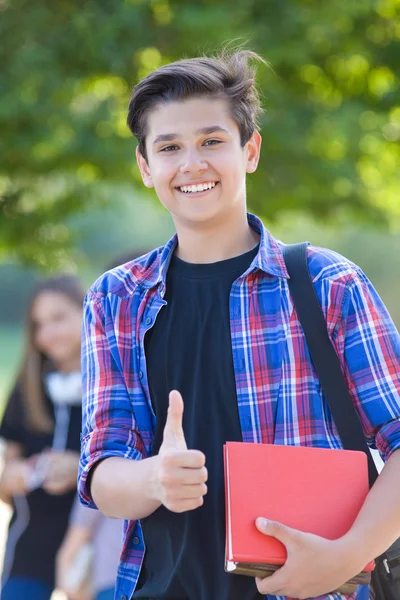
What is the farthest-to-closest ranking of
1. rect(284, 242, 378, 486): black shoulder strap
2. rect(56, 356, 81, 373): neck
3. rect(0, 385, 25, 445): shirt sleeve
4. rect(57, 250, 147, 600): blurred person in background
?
rect(56, 356, 81, 373): neck → rect(0, 385, 25, 445): shirt sleeve → rect(57, 250, 147, 600): blurred person in background → rect(284, 242, 378, 486): black shoulder strap

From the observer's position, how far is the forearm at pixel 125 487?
2.04m

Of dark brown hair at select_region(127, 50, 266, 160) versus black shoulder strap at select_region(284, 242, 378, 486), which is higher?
dark brown hair at select_region(127, 50, 266, 160)

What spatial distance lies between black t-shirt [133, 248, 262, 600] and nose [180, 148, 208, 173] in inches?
9.8

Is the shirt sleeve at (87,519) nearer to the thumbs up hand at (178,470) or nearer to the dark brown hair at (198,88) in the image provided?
the dark brown hair at (198,88)

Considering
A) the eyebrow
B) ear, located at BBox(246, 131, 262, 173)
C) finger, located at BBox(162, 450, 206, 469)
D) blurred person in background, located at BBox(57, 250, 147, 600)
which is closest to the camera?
finger, located at BBox(162, 450, 206, 469)

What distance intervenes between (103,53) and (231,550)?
23.9ft

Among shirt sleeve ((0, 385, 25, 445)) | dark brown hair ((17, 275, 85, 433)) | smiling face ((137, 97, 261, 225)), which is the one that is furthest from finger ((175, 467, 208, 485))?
shirt sleeve ((0, 385, 25, 445))

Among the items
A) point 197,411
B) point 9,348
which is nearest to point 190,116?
point 197,411

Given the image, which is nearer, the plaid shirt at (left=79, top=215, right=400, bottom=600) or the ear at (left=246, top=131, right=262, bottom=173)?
the plaid shirt at (left=79, top=215, right=400, bottom=600)

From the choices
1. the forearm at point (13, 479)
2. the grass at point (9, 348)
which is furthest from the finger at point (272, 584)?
the grass at point (9, 348)

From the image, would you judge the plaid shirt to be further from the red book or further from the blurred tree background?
the blurred tree background

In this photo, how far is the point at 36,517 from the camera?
4391 millimetres

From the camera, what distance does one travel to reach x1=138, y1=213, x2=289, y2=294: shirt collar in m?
2.29

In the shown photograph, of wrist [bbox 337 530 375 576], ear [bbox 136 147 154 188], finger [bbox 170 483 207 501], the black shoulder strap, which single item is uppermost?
ear [bbox 136 147 154 188]
